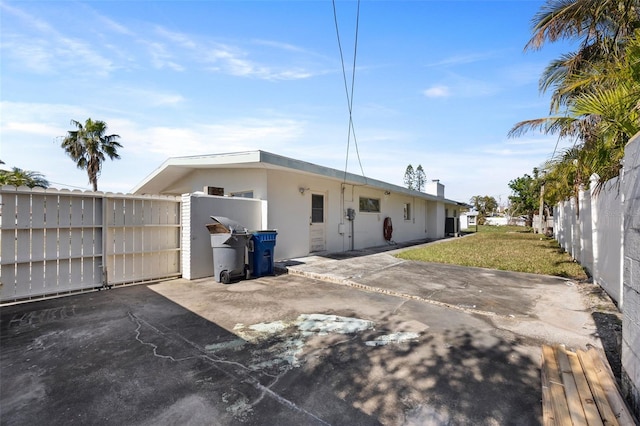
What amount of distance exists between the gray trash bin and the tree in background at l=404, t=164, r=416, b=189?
62373mm

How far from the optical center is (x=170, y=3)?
5.75 metres

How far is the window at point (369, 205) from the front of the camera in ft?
42.5

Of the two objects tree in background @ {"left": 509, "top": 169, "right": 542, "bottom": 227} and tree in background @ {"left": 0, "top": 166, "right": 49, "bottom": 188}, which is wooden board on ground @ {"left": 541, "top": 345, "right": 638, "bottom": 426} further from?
tree in background @ {"left": 509, "top": 169, "right": 542, "bottom": 227}

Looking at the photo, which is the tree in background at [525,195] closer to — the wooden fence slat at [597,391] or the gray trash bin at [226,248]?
the gray trash bin at [226,248]

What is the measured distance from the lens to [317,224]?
34.5ft

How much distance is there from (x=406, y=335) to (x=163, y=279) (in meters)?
5.87

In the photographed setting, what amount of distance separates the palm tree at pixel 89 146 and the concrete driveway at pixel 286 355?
17307 mm

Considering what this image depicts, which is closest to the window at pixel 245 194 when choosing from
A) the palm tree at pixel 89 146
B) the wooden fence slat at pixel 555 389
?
the wooden fence slat at pixel 555 389

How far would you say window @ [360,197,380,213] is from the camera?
12.9 metres

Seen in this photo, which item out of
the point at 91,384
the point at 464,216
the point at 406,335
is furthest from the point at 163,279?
the point at 464,216

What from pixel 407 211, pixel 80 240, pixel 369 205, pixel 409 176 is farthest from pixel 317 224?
pixel 409 176

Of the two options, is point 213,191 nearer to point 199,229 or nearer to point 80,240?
point 199,229

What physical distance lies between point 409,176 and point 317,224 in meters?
59.0

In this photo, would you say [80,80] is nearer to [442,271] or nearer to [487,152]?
[442,271]
